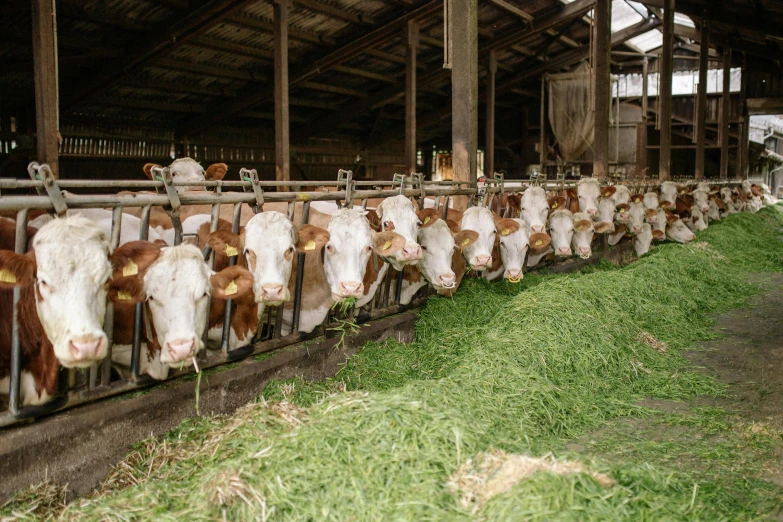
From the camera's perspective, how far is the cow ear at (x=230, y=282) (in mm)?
3736

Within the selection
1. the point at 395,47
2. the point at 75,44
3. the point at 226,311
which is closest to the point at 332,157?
the point at 395,47

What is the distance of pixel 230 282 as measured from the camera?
3.76m

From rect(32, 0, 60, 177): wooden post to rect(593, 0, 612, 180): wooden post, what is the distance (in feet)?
31.3

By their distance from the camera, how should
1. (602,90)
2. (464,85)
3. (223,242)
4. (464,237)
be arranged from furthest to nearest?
1. (602,90)
2. (464,85)
3. (464,237)
4. (223,242)

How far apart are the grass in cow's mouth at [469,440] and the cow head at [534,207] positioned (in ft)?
7.24

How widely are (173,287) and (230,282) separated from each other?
335mm

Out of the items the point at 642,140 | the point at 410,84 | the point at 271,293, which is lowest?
the point at 271,293

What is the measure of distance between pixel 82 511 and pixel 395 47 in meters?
14.9

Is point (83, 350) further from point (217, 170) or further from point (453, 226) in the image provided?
point (217, 170)

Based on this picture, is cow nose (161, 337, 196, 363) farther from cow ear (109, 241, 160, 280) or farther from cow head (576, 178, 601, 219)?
cow head (576, 178, 601, 219)

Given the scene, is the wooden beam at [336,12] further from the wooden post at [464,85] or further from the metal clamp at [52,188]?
the metal clamp at [52,188]

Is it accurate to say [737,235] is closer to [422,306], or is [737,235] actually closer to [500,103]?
[422,306]

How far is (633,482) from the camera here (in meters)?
2.94

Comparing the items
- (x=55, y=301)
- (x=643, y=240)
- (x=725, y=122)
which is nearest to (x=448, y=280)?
(x=55, y=301)
